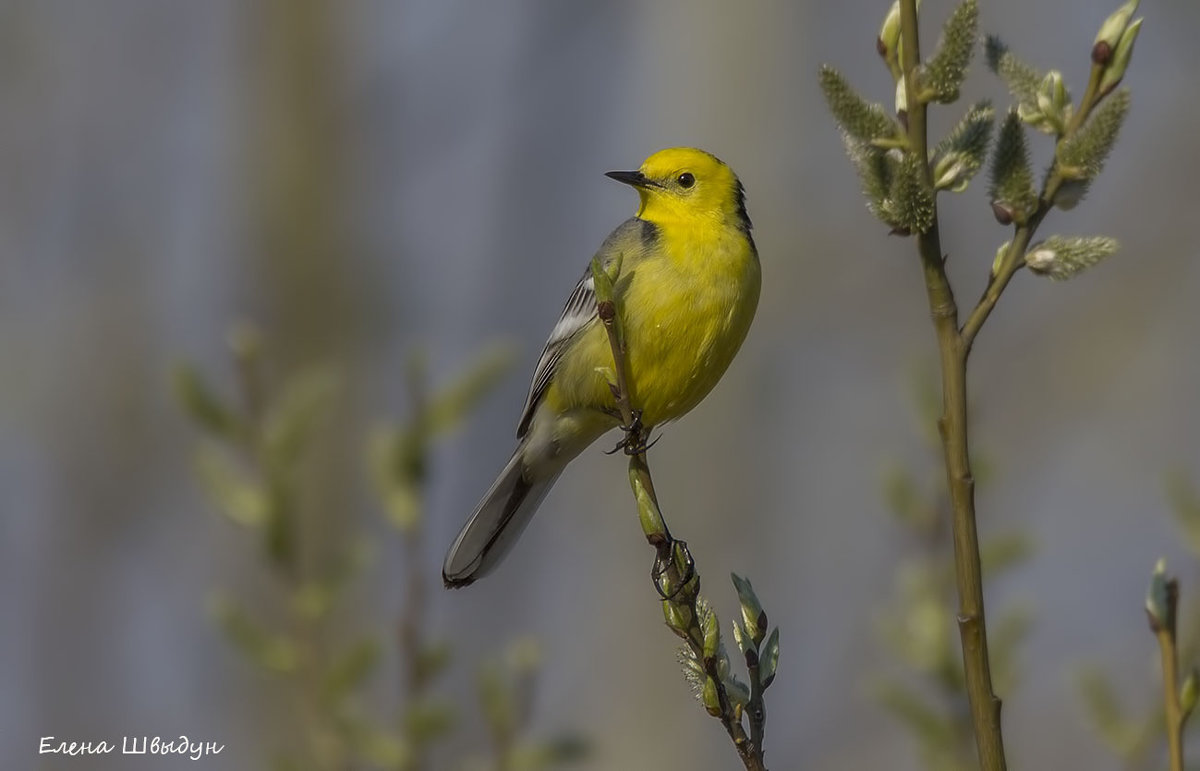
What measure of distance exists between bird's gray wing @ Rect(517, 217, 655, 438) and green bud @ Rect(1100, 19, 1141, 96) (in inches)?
118

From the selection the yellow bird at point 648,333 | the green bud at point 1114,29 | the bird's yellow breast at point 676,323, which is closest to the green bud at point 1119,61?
the green bud at point 1114,29

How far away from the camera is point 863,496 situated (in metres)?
9.65

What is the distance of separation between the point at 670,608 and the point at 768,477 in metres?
7.62

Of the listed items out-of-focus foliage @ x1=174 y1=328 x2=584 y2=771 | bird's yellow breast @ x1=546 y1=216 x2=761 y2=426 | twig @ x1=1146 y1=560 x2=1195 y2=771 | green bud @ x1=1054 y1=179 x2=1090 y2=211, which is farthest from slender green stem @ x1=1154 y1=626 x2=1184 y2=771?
bird's yellow breast @ x1=546 y1=216 x2=761 y2=426

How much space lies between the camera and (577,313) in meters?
5.23

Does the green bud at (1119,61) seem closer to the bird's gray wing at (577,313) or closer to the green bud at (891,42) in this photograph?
the green bud at (891,42)

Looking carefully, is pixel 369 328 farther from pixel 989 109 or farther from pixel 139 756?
pixel 989 109

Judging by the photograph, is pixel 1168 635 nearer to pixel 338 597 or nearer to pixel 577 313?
pixel 338 597

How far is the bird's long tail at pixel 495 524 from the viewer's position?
5043 mm

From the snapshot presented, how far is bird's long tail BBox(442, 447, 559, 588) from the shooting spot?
199 inches

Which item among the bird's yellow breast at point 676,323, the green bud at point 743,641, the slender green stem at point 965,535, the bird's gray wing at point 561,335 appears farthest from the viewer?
the bird's gray wing at point 561,335

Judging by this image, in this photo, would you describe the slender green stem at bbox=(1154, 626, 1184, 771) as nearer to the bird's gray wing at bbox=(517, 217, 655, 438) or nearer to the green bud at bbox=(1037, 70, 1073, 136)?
the green bud at bbox=(1037, 70, 1073, 136)

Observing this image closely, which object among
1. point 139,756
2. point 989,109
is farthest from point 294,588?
point 139,756

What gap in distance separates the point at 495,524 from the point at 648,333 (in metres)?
1.23
